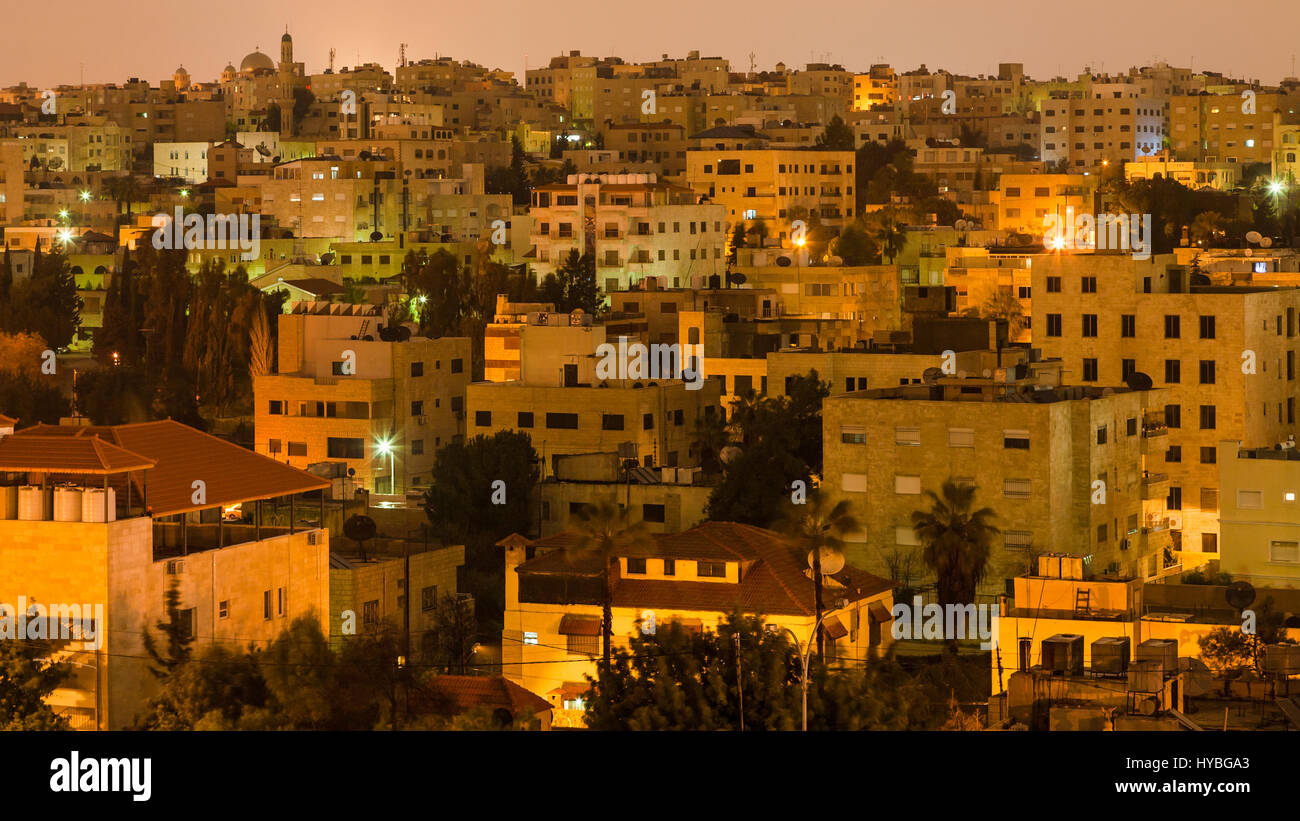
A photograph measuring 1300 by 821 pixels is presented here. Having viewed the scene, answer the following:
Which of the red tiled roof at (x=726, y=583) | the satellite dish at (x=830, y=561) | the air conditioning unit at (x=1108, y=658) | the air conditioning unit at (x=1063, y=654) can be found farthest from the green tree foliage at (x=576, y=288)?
the air conditioning unit at (x=1108, y=658)

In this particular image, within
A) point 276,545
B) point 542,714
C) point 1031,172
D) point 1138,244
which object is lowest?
point 542,714

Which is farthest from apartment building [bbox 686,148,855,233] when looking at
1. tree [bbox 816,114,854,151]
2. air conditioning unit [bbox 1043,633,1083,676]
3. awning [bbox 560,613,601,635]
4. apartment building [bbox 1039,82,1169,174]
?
air conditioning unit [bbox 1043,633,1083,676]

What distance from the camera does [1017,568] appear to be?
34.7m

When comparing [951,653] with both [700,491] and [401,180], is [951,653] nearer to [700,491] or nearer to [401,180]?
[700,491]

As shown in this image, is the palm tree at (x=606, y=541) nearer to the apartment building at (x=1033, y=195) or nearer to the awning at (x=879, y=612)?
the awning at (x=879, y=612)

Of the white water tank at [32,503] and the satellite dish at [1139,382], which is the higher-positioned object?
the satellite dish at [1139,382]

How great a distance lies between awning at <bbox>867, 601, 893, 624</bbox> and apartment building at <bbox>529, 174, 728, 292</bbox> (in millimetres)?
32932

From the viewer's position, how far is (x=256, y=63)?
12419 centimetres

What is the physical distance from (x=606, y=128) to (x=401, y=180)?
1200 inches

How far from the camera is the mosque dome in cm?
12403

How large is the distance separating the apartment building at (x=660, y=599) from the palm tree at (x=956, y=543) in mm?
1161

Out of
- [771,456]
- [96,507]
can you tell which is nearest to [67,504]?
[96,507]

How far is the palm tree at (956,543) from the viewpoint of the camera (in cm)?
3284
